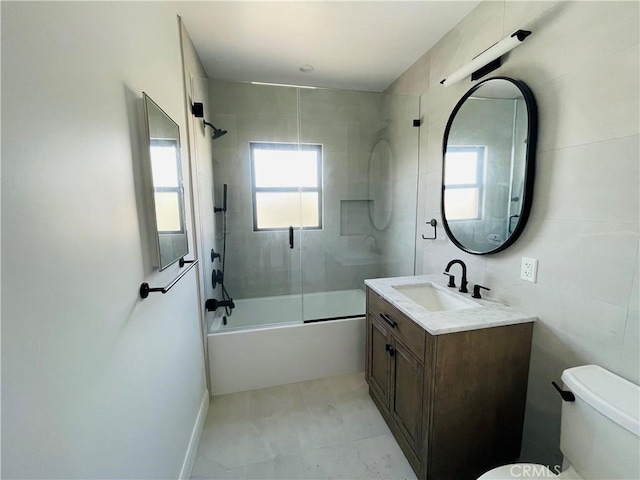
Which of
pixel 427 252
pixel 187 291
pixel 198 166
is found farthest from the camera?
pixel 427 252

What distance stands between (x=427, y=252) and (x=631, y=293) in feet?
4.18

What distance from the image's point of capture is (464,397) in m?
1.30

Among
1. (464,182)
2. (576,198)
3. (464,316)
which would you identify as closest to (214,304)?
(464,316)

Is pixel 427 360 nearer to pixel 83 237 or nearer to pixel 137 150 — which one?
pixel 83 237

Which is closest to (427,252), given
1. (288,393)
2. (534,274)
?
(534,274)

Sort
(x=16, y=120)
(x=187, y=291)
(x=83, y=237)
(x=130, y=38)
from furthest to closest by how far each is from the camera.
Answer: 1. (x=187, y=291)
2. (x=130, y=38)
3. (x=83, y=237)
4. (x=16, y=120)

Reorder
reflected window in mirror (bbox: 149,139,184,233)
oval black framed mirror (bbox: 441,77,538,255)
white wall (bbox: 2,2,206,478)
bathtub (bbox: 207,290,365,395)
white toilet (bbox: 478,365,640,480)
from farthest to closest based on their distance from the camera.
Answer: bathtub (bbox: 207,290,365,395) → oval black framed mirror (bbox: 441,77,538,255) → reflected window in mirror (bbox: 149,139,184,233) → white toilet (bbox: 478,365,640,480) → white wall (bbox: 2,2,206,478)

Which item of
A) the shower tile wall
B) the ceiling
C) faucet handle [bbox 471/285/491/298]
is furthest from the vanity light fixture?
faucet handle [bbox 471/285/491/298]

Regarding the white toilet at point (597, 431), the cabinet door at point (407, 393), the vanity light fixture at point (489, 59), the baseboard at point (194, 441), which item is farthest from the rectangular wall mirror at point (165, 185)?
A: the vanity light fixture at point (489, 59)

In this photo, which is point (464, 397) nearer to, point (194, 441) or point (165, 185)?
point (194, 441)

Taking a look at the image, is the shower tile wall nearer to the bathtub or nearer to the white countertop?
the bathtub

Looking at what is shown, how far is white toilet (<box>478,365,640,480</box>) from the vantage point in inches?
32.9

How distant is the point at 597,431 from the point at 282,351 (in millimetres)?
1810

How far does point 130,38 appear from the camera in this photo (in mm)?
999
